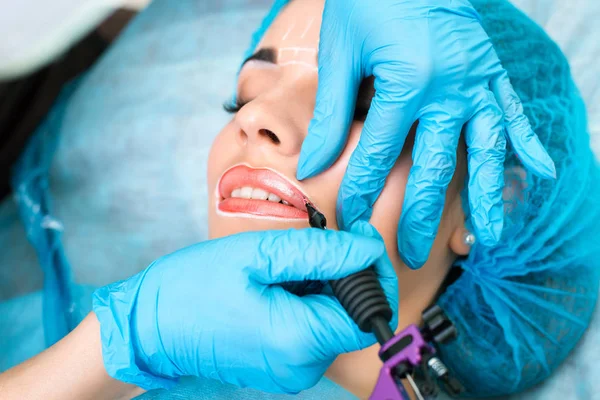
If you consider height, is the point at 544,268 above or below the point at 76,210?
above

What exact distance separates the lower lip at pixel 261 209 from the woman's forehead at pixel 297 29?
0.35 meters

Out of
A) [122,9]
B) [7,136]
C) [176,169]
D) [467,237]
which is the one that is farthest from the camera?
[122,9]

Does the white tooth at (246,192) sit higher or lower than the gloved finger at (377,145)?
lower

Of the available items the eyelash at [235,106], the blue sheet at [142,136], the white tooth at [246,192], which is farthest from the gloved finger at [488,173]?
the blue sheet at [142,136]

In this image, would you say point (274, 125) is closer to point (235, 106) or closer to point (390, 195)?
point (390, 195)

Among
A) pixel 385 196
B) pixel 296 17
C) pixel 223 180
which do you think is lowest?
pixel 223 180

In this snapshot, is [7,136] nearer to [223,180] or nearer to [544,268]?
[223,180]

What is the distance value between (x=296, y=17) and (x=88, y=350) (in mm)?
860

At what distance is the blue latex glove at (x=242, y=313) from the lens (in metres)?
0.89

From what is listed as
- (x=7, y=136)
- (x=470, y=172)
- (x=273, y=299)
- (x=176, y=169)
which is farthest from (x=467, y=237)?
(x=7, y=136)

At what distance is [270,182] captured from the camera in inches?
41.9

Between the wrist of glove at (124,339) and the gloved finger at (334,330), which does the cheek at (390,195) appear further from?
the wrist of glove at (124,339)

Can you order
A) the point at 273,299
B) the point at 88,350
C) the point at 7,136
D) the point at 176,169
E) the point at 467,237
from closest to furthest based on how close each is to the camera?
the point at 273,299 < the point at 88,350 < the point at 467,237 < the point at 176,169 < the point at 7,136

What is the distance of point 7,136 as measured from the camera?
7.09 feet
